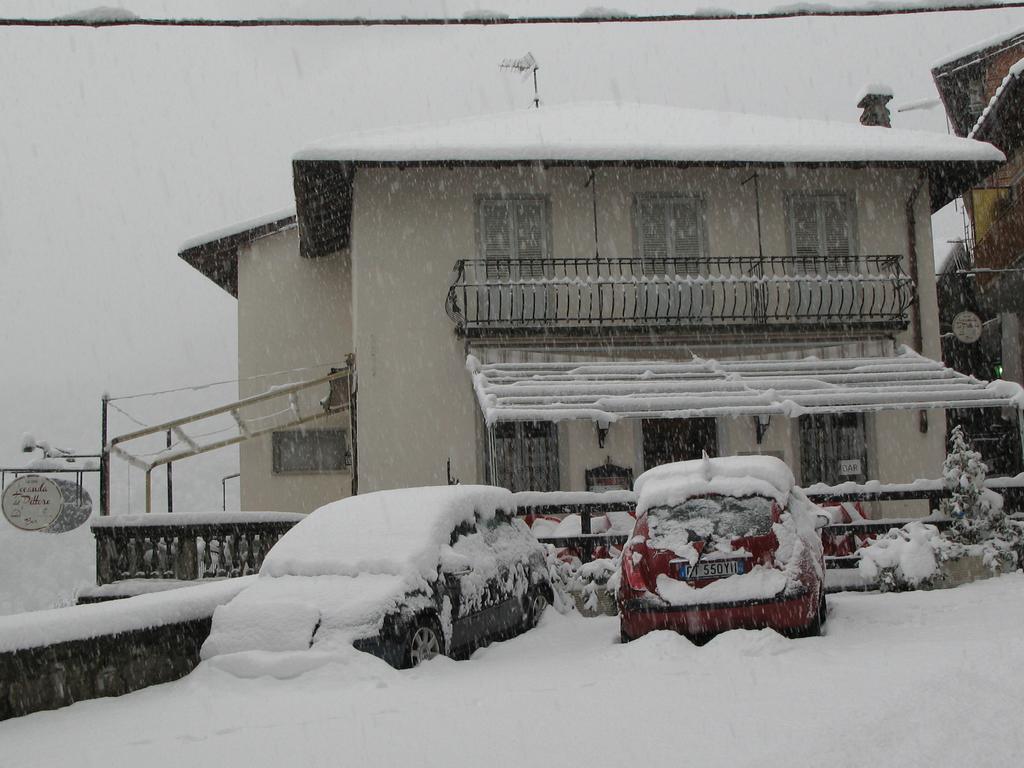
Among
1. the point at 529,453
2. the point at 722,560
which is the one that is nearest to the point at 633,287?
the point at 529,453

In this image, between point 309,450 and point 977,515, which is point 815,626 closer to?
point 977,515

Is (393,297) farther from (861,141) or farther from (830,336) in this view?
(861,141)

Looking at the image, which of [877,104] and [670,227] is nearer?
[670,227]

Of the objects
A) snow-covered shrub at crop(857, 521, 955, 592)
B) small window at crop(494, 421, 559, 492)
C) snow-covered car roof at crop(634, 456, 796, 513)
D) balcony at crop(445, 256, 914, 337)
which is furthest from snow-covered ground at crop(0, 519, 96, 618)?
snow-covered car roof at crop(634, 456, 796, 513)

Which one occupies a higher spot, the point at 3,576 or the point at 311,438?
the point at 311,438

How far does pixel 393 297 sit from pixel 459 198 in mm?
2111

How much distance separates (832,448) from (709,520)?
11.0 metres

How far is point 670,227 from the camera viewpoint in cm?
1984

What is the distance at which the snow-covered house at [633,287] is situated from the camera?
60.4ft

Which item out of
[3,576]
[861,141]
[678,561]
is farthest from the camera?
[3,576]

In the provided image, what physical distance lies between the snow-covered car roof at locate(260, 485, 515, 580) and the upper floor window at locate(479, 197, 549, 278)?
9461 millimetres

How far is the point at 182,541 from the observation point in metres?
14.6

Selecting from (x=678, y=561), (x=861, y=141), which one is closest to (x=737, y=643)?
(x=678, y=561)

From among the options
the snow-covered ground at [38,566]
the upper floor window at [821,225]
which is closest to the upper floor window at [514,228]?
the upper floor window at [821,225]
